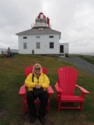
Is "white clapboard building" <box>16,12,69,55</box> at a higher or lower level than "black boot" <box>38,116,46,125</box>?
higher

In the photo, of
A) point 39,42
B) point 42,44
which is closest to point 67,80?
point 42,44

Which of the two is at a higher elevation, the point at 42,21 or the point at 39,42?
the point at 42,21

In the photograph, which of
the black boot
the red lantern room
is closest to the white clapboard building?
the red lantern room

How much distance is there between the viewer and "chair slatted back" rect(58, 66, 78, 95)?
7207 mm

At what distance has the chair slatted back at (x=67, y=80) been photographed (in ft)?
23.6

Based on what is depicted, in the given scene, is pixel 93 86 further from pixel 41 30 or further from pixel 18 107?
pixel 41 30

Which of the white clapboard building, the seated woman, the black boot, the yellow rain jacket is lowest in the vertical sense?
the black boot

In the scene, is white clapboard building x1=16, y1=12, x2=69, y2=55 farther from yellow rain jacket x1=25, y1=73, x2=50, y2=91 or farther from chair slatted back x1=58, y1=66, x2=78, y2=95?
yellow rain jacket x1=25, y1=73, x2=50, y2=91

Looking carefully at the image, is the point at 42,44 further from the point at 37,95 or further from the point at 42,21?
the point at 37,95

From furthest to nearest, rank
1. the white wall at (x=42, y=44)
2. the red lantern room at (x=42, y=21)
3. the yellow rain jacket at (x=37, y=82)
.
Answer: the red lantern room at (x=42, y=21), the white wall at (x=42, y=44), the yellow rain jacket at (x=37, y=82)

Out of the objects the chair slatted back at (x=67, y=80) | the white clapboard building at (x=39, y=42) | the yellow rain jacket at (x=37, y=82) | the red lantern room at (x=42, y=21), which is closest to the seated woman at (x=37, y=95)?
the yellow rain jacket at (x=37, y=82)

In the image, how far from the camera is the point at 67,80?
7.29 meters

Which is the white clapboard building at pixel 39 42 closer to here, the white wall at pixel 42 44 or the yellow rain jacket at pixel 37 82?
the white wall at pixel 42 44

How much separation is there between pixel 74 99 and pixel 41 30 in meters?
35.7
